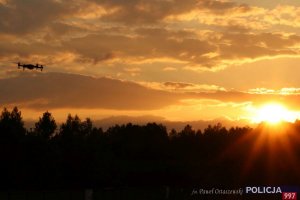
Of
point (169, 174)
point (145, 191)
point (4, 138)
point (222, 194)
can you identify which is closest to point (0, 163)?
point (4, 138)

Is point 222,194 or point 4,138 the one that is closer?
point 222,194

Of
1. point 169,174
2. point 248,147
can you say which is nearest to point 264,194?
point 169,174

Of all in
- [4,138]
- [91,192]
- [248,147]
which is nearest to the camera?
[91,192]

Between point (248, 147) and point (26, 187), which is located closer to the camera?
point (26, 187)

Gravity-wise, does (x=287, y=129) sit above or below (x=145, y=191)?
above

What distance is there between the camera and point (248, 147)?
566 ft

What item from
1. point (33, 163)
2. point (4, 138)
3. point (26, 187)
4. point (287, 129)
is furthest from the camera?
point (287, 129)

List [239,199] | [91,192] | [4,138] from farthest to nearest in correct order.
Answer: [4,138] → [91,192] → [239,199]

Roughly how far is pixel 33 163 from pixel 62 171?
24.6 feet

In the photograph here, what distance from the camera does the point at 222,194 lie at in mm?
67438

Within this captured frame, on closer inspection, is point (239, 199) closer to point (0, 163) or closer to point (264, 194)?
point (264, 194)

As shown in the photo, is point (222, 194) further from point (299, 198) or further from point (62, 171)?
point (62, 171)

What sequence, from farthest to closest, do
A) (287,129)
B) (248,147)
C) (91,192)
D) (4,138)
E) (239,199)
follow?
(287,129), (248,147), (4,138), (91,192), (239,199)

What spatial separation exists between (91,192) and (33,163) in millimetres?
51699
